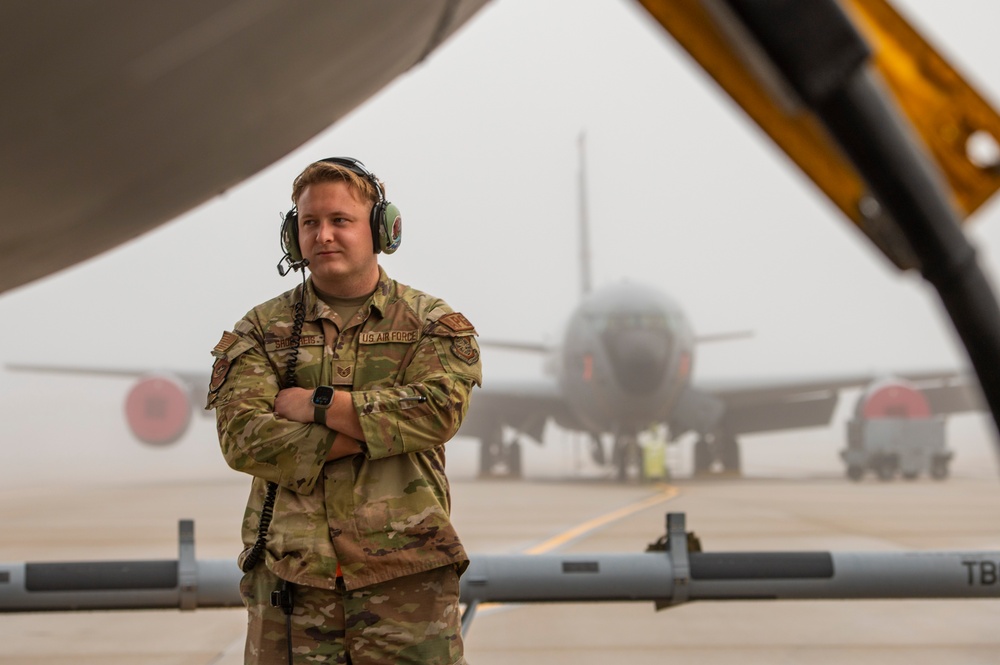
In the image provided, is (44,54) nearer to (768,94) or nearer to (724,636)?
(768,94)

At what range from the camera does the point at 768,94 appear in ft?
3.79

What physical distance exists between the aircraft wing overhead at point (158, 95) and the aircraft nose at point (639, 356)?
14400 millimetres

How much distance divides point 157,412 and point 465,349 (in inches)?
631

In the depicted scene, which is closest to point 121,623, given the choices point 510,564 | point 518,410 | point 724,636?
point 510,564

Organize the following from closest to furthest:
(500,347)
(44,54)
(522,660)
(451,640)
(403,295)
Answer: (44,54)
(451,640)
(403,295)
(522,660)
(500,347)

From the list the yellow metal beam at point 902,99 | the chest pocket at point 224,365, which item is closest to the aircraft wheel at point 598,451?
the chest pocket at point 224,365

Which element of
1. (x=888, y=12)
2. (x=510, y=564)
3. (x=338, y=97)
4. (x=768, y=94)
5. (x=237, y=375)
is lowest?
(x=510, y=564)

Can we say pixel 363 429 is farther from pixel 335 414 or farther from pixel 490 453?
pixel 490 453

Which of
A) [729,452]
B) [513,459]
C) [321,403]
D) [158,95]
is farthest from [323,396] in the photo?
[729,452]

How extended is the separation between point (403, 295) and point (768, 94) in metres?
1.06

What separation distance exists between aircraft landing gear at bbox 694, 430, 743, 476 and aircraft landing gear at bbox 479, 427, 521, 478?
13.4ft

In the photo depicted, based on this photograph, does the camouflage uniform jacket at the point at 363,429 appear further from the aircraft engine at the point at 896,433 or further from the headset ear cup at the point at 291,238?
the aircraft engine at the point at 896,433

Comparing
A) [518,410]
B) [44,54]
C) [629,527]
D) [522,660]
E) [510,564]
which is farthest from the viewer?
[518,410]

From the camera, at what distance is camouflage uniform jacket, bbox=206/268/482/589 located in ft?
5.95
